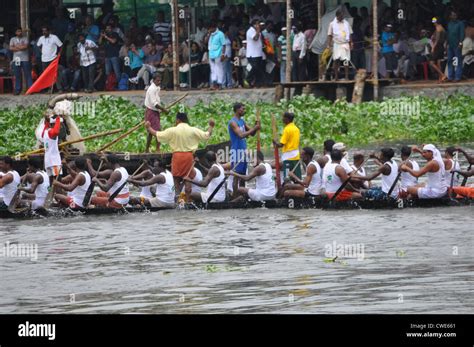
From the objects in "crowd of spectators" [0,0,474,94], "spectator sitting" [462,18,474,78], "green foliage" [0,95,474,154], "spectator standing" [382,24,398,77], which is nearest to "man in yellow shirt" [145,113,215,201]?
"green foliage" [0,95,474,154]

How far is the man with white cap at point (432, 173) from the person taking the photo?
23703 mm

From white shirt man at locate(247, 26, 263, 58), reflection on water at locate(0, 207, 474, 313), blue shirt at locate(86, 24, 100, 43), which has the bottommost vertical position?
reflection on water at locate(0, 207, 474, 313)

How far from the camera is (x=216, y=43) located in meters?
35.3

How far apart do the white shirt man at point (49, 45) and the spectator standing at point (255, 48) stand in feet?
15.4

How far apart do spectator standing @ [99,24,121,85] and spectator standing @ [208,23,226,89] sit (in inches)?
99.5

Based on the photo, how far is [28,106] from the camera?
37156 mm

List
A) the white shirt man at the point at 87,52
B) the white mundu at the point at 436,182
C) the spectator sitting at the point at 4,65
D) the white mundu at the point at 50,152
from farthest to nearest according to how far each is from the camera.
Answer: the spectator sitting at the point at 4,65 < the white shirt man at the point at 87,52 < the white mundu at the point at 50,152 < the white mundu at the point at 436,182

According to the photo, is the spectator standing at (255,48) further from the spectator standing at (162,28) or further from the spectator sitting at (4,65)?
the spectator sitting at (4,65)

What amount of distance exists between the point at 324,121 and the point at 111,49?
6558 mm

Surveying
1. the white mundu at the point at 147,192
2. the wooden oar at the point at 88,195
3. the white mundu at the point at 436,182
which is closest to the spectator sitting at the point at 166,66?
the white mundu at the point at 147,192

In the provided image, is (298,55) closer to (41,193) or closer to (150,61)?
(150,61)

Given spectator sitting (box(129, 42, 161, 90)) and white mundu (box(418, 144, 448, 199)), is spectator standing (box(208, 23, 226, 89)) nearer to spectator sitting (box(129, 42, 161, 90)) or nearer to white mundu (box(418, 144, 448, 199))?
spectator sitting (box(129, 42, 161, 90))

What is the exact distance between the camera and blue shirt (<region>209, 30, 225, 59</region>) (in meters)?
35.3
